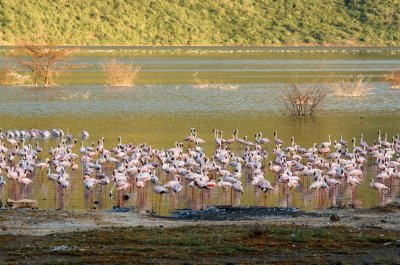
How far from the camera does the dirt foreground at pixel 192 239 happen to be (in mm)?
13383

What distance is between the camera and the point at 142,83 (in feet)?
225

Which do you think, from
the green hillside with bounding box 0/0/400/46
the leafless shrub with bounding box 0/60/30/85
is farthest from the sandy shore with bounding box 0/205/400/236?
the green hillside with bounding box 0/0/400/46

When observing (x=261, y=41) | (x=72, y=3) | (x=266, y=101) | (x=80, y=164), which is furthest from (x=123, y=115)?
(x=261, y=41)

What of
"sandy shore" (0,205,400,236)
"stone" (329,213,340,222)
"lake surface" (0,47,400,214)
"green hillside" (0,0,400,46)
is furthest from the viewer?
"green hillside" (0,0,400,46)

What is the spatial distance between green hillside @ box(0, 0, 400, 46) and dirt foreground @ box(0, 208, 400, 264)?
112664 mm

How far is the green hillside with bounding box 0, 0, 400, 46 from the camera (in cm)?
13488

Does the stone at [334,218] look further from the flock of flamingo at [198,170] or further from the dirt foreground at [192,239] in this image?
the flock of flamingo at [198,170]

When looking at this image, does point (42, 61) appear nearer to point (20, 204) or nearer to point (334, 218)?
point (20, 204)

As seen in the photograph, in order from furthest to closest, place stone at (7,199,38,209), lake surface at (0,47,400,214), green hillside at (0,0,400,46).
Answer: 1. green hillside at (0,0,400,46)
2. lake surface at (0,47,400,214)
3. stone at (7,199,38,209)

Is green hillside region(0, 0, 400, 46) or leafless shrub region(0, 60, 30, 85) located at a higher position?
green hillside region(0, 0, 400, 46)

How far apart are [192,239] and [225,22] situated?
13503cm

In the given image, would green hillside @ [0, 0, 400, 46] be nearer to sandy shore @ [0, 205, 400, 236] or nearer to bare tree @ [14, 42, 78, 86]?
bare tree @ [14, 42, 78, 86]

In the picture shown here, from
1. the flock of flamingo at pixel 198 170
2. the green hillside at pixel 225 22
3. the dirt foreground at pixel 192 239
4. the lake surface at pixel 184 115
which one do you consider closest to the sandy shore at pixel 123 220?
the dirt foreground at pixel 192 239

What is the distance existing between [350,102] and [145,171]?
3110 cm
